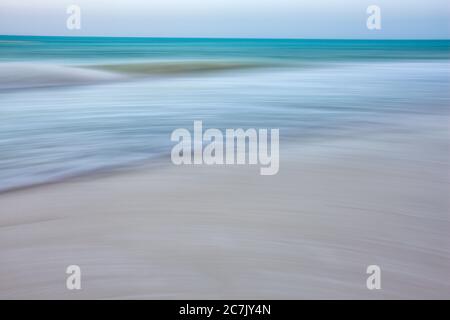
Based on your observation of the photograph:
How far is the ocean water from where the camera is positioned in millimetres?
1912

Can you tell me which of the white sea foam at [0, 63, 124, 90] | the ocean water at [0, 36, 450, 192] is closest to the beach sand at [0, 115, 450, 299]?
the ocean water at [0, 36, 450, 192]

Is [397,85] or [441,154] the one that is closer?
[441,154]

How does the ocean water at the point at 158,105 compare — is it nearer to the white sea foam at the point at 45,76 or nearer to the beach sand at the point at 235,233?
the white sea foam at the point at 45,76

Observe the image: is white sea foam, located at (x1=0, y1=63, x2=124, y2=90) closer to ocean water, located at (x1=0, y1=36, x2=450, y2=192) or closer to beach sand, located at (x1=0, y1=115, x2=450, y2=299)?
ocean water, located at (x1=0, y1=36, x2=450, y2=192)

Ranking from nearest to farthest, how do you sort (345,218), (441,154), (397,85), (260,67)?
(345,218)
(441,154)
(397,85)
(260,67)

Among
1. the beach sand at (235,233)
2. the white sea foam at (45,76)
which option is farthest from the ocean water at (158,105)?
the beach sand at (235,233)

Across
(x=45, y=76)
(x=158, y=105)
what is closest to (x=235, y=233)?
(x=158, y=105)

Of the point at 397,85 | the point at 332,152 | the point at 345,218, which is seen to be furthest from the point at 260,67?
the point at 345,218

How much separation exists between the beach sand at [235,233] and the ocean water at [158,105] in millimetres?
271

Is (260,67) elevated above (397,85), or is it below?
above

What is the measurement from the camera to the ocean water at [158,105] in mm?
1912

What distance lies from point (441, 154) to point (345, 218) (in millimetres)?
686
